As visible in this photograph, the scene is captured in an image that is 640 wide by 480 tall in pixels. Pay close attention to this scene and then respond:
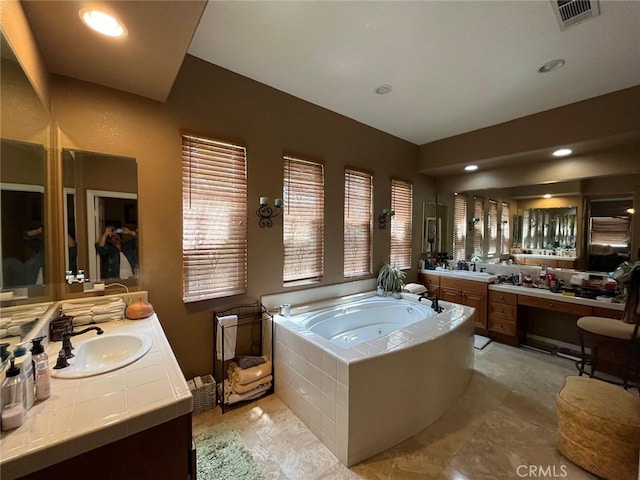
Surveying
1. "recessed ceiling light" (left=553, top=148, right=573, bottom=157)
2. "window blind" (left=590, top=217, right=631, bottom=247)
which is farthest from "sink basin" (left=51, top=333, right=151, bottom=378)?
"window blind" (left=590, top=217, right=631, bottom=247)

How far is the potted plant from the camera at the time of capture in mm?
3564

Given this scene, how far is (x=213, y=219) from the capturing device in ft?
7.79

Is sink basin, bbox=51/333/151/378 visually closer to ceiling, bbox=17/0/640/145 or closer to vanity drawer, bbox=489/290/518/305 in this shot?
ceiling, bbox=17/0/640/145

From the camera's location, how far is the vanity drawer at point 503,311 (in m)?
3.43

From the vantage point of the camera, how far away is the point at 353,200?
348 centimetres

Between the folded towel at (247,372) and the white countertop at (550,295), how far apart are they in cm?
314

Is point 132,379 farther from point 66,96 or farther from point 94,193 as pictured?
point 66,96

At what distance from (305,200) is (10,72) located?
7.28 feet

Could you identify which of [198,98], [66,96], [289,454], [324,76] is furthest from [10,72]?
[289,454]

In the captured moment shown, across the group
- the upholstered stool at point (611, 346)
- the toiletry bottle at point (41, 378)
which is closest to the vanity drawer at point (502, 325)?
the upholstered stool at point (611, 346)

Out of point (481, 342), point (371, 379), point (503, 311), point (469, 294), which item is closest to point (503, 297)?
point (503, 311)

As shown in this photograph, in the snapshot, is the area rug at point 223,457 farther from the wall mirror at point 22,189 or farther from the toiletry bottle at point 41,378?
the wall mirror at point 22,189

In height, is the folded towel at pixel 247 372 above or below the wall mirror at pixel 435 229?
below

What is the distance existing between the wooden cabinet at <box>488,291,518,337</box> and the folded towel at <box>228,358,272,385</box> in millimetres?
3074
